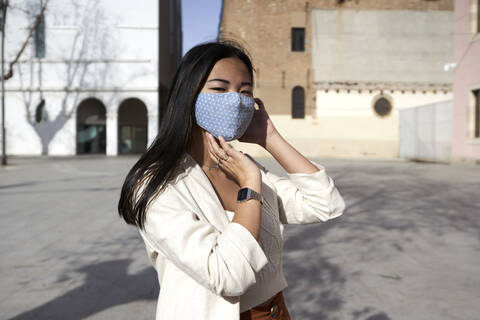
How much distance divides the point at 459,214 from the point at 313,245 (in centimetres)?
367

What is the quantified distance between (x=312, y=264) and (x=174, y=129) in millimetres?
3648

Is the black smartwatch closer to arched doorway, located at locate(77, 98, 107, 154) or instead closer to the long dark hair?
the long dark hair

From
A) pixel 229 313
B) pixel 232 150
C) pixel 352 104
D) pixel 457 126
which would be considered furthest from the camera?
pixel 352 104

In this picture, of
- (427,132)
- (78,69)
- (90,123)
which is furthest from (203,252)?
(90,123)

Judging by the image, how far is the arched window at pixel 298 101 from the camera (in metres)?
30.5

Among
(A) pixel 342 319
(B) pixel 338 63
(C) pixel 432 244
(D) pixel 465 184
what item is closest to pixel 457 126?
(D) pixel 465 184

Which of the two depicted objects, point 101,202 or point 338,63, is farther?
point 338,63

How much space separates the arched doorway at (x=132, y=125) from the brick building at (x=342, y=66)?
9419mm

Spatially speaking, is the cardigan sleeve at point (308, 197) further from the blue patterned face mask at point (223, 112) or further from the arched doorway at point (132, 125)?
the arched doorway at point (132, 125)

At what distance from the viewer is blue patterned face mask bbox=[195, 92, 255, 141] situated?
1.52 metres

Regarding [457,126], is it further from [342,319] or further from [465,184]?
[342,319]

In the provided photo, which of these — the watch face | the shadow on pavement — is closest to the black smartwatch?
the watch face

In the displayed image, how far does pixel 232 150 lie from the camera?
151cm

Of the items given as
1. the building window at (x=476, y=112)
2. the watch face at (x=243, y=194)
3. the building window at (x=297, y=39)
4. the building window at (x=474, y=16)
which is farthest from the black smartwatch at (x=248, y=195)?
the building window at (x=297, y=39)
